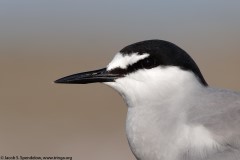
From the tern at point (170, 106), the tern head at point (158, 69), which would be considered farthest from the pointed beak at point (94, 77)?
the tern head at point (158, 69)

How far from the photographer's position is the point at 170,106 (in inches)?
264

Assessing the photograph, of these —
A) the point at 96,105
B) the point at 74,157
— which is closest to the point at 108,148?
the point at 74,157

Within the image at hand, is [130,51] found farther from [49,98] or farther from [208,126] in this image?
[49,98]

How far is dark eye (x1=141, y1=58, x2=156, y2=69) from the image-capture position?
22.3 ft

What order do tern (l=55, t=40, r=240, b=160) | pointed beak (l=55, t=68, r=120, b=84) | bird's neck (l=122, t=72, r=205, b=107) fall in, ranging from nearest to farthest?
tern (l=55, t=40, r=240, b=160), bird's neck (l=122, t=72, r=205, b=107), pointed beak (l=55, t=68, r=120, b=84)

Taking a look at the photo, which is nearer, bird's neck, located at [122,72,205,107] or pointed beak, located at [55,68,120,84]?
bird's neck, located at [122,72,205,107]

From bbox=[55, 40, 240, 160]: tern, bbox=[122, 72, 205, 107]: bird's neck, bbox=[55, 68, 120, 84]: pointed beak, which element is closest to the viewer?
bbox=[55, 40, 240, 160]: tern

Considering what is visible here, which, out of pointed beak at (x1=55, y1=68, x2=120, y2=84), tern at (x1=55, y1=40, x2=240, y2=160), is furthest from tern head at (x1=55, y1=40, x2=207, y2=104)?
pointed beak at (x1=55, y1=68, x2=120, y2=84)

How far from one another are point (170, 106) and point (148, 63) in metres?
0.40

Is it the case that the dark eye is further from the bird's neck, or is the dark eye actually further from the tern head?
the bird's neck

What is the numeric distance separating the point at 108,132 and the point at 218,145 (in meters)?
7.45

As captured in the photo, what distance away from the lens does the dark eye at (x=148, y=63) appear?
6.79 metres

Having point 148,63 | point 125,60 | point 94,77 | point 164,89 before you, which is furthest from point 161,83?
point 94,77

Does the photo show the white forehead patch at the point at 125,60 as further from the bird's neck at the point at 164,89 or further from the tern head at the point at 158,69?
the bird's neck at the point at 164,89
